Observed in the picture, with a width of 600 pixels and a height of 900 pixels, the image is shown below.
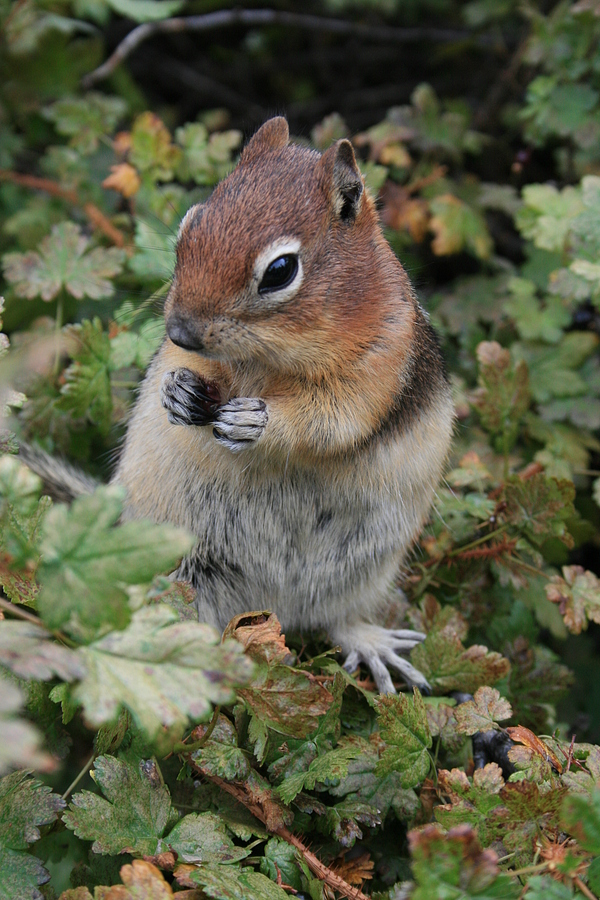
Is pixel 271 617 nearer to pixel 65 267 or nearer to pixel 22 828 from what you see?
pixel 22 828

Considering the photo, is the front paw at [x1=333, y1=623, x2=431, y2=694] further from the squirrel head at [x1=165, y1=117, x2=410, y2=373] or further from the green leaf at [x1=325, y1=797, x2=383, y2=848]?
the squirrel head at [x1=165, y1=117, x2=410, y2=373]

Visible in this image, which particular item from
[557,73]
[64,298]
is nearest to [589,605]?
[64,298]

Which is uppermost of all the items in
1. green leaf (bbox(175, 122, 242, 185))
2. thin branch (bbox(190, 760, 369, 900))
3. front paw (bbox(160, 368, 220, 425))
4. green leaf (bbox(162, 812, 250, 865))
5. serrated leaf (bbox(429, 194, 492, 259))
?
green leaf (bbox(175, 122, 242, 185))

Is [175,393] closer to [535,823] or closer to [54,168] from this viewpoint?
[535,823]

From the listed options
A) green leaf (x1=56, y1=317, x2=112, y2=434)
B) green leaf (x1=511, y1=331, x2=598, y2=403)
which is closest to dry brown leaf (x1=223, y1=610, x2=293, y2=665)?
green leaf (x1=56, y1=317, x2=112, y2=434)

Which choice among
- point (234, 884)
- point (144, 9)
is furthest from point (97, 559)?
point (144, 9)

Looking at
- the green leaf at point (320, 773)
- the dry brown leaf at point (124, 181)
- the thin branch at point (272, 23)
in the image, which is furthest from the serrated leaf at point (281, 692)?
the thin branch at point (272, 23)
